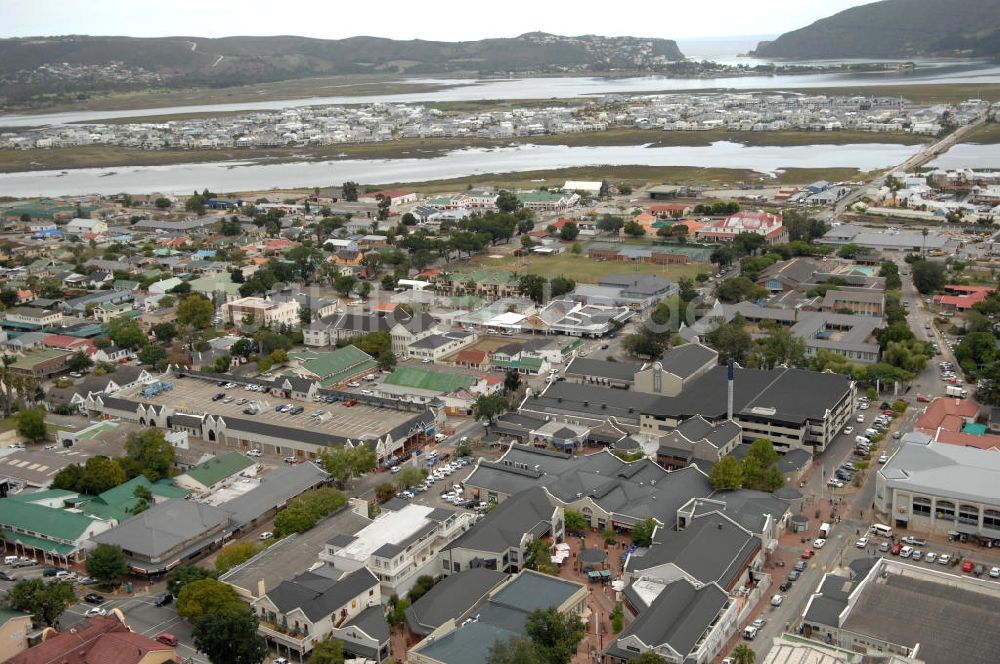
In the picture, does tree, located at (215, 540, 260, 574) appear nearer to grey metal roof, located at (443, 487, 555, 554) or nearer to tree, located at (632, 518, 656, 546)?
grey metal roof, located at (443, 487, 555, 554)

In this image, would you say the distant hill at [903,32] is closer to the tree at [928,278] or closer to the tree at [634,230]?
the tree at [634,230]

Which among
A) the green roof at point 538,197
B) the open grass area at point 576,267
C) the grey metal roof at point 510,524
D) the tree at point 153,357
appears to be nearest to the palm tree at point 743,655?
the grey metal roof at point 510,524

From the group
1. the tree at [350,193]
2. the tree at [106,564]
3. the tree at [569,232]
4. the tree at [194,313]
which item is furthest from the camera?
the tree at [350,193]

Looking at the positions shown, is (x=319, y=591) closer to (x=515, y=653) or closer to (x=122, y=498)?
(x=515, y=653)

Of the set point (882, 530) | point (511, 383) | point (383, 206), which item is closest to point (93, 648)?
point (882, 530)

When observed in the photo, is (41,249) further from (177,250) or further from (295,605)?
(295,605)

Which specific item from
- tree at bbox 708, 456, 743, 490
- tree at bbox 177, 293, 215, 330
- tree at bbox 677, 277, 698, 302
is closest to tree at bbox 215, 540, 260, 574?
tree at bbox 708, 456, 743, 490

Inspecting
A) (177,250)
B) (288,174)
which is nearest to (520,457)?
(177,250)
